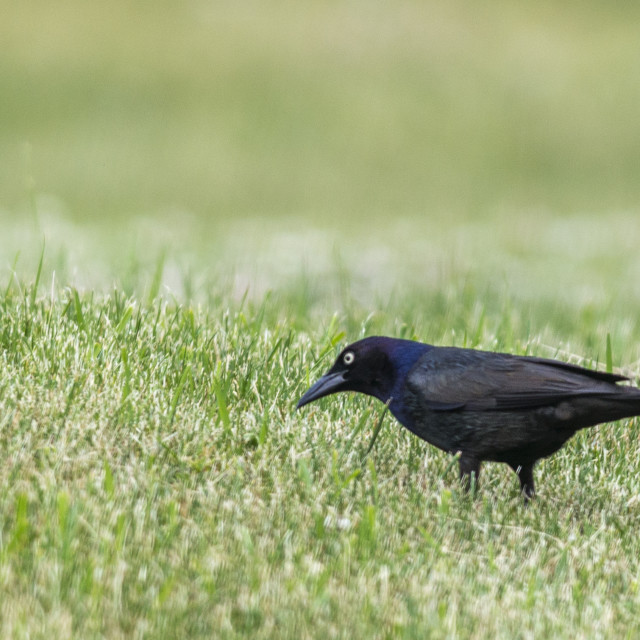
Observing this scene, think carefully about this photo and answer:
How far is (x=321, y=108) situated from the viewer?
26391 millimetres

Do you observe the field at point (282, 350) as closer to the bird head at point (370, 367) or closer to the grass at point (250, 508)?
the grass at point (250, 508)

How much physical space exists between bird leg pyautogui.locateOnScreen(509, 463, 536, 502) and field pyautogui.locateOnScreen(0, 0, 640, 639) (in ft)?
0.19

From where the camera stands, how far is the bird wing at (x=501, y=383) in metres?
4.30

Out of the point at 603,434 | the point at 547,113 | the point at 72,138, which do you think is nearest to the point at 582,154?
the point at 547,113

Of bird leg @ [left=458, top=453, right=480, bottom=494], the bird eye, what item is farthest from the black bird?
the bird eye

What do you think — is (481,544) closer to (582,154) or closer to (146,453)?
(146,453)

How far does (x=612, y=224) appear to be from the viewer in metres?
17.4

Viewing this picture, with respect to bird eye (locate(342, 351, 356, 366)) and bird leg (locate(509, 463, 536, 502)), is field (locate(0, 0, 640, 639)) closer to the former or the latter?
bird leg (locate(509, 463, 536, 502))

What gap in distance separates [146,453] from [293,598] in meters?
1.04

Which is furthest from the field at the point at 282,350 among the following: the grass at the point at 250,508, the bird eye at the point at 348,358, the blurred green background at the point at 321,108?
A: the bird eye at the point at 348,358

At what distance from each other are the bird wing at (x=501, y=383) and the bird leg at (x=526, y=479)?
30 cm

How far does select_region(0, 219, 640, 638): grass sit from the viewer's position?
124 inches

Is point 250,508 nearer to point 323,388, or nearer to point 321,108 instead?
point 323,388

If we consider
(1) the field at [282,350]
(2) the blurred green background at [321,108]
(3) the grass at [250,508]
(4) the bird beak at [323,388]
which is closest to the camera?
(3) the grass at [250,508]
